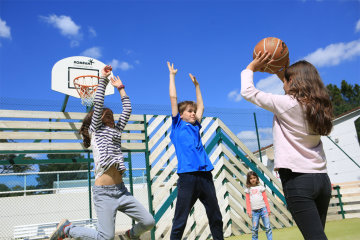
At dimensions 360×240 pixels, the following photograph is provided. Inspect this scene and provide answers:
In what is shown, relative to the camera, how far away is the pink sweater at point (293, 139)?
5.90ft

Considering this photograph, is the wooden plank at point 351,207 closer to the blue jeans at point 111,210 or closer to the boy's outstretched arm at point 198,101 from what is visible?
the boy's outstretched arm at point 198,101

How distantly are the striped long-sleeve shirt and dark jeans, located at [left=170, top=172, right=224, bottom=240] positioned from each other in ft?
2.00

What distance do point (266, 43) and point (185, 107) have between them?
1.21m

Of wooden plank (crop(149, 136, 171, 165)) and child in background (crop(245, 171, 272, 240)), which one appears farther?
wooden plank (crop(149, 136, 171, 165))

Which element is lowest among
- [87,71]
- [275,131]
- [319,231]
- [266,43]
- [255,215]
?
[255,215]

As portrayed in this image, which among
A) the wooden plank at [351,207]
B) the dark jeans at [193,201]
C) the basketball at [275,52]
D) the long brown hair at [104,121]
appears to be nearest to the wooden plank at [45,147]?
the long brown hair at [104,121]

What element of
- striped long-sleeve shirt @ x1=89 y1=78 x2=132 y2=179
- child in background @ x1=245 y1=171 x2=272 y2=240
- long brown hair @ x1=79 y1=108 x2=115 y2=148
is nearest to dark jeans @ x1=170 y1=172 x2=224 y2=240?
striped long-sleeve shirt @ x1=89 y1=78 x2=132 y2=179

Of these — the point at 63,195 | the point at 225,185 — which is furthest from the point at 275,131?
the point at 63,195

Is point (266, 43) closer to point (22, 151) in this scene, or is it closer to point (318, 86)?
point (318, 86)

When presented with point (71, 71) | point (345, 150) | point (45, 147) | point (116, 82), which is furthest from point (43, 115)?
point (345, 150)

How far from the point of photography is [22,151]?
18.1 feet

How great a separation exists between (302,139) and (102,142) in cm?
188

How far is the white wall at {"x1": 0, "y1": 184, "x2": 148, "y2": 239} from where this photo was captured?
35.8 feet

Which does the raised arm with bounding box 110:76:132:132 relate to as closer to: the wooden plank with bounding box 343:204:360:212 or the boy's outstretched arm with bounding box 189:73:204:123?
the boy's outstretched arm with bounding box 189:73:204:123
